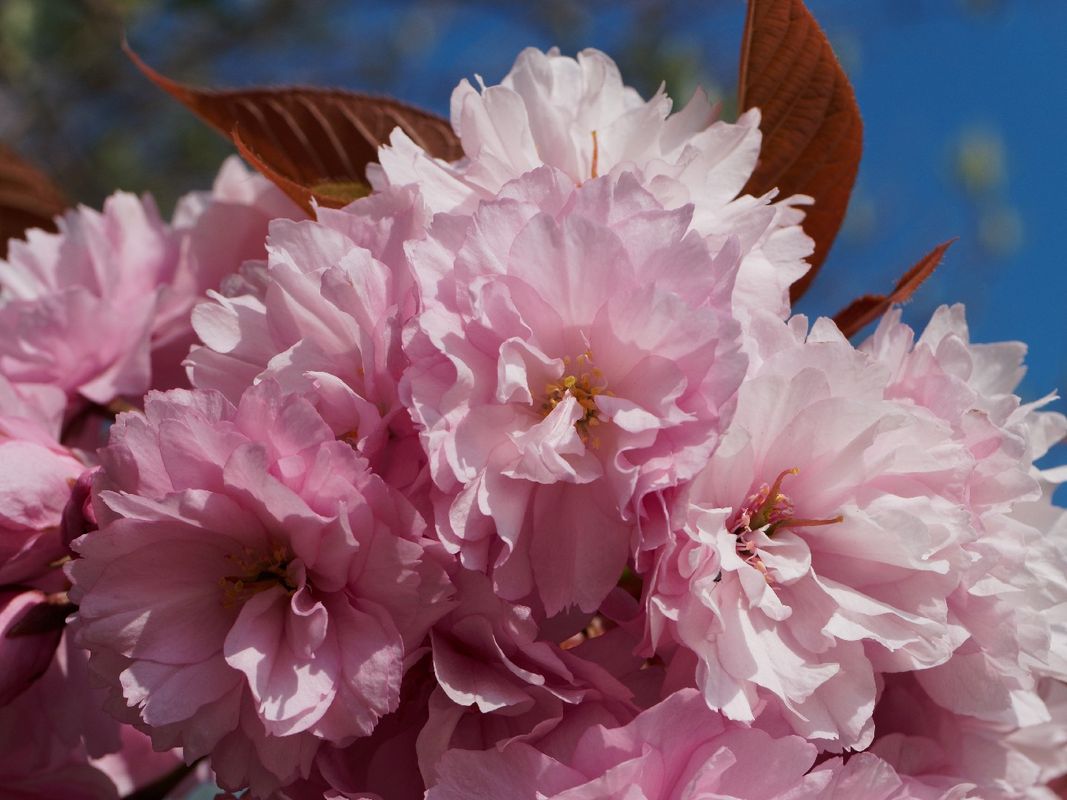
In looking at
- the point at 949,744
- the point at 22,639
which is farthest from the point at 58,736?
the point at 949,744

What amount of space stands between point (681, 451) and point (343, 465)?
14 cm

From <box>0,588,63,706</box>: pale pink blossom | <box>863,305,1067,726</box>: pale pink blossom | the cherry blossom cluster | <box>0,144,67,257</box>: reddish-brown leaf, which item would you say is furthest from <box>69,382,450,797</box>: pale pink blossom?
<box>0,144,67,257</box>: reddish-brown leaf

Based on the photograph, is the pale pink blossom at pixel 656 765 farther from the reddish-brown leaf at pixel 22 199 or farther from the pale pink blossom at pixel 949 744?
the reddish-brown leaf at pixel 22 199

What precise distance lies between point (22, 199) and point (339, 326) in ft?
1.95

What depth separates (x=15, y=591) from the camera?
2.12 feet

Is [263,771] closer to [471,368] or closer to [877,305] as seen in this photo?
[471,368]

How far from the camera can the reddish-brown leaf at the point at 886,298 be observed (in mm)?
666

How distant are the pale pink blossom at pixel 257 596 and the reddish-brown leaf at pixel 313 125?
31 cm

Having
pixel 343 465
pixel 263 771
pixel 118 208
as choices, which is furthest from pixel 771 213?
pixel 118 208

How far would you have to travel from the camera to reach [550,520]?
52 centimetres

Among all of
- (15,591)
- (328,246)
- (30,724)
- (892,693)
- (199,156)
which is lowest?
(199,156)

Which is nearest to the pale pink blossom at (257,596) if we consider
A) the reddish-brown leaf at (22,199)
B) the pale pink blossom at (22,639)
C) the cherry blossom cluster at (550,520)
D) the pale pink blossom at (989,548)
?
the cherry blossom cluster at (550,520)

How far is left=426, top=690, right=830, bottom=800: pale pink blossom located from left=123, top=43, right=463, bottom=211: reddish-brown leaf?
0.40m

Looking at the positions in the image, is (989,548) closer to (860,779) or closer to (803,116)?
(860,779)
